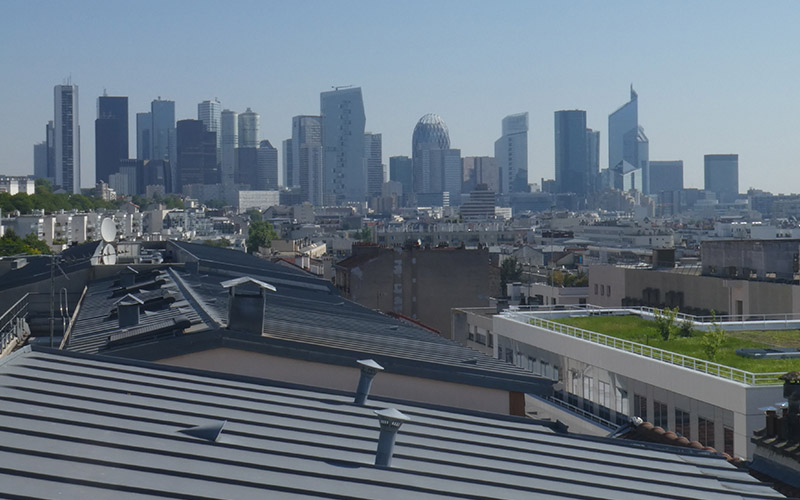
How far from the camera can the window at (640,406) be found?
995 inches

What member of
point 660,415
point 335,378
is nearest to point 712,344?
point 660,415

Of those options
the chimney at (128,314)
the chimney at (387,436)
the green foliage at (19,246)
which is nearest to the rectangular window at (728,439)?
the chimney at (128,314)

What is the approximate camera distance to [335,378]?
11367 millimetres

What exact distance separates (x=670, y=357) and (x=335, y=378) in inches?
650

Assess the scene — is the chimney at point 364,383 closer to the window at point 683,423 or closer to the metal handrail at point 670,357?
the metal handrail at point 670,357

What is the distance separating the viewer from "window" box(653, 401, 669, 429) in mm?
24281

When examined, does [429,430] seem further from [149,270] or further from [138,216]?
[138,216]

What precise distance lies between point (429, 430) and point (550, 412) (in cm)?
2013

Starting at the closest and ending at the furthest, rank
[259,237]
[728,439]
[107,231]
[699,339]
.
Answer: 1. [728,439]
2. [699,339]
3. [107,231]
4. [259,237]

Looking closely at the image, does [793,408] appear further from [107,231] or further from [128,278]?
[107,231]

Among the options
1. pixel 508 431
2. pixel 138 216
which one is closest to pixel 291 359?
pixel 508 431

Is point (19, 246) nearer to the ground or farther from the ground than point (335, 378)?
nearer to the ground

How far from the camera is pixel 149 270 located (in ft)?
86.2

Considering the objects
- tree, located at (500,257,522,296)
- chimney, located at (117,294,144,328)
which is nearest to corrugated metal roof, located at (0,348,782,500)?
chimney, located at (117,294,144,328)
